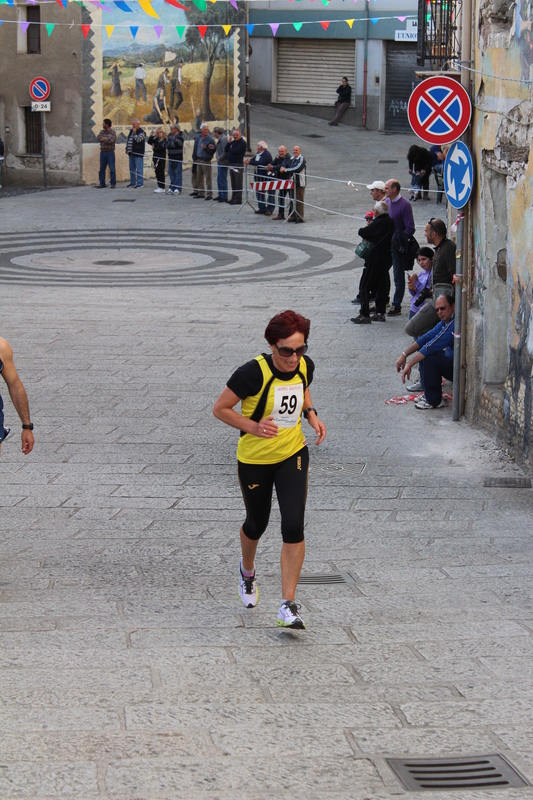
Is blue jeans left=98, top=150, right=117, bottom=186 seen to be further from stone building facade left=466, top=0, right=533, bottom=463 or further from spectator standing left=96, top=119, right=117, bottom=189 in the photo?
stone building facade left=466, top=0, right=533, bottom=463

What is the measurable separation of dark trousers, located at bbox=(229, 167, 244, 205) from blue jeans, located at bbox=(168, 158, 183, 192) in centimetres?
197

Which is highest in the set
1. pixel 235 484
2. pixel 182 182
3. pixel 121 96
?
pixel 121 96

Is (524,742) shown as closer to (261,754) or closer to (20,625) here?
(261,754)

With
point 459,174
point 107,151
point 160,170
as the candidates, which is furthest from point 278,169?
point 459,174

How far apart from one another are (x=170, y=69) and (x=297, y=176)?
937cm

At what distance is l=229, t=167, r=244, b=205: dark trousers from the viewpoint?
27.3m

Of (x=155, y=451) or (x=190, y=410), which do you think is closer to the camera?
(x=155, y=451)

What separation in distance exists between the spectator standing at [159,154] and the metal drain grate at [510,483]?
2145 cm

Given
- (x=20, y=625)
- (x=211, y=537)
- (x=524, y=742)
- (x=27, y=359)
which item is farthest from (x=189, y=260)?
(x=524, y=742)

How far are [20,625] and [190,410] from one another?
222 inches

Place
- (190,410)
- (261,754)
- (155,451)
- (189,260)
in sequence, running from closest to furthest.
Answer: (261,754) < (155,451) < (190,410) < (189,260)

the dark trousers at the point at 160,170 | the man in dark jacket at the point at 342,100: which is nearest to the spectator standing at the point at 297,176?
the dark trousers at the point at 160,170

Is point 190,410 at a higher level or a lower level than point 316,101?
lower

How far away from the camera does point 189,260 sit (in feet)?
67.6
